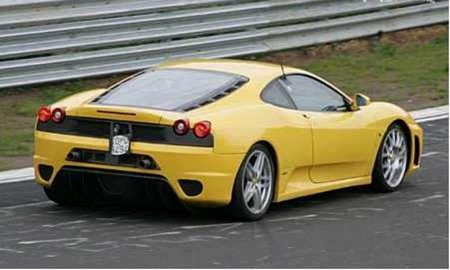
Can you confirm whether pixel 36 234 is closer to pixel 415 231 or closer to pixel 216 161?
pixel 216 161

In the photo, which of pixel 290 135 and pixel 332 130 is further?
pixel 332 130

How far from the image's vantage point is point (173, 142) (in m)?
9.24

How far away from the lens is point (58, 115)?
382 inches

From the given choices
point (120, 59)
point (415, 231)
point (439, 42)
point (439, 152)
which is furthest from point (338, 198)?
point (439, 42)

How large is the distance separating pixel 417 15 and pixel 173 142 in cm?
1227

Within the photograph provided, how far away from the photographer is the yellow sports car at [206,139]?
925cm

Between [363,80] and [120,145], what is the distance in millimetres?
9113

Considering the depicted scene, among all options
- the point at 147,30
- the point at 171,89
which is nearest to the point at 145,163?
the point at 171,89

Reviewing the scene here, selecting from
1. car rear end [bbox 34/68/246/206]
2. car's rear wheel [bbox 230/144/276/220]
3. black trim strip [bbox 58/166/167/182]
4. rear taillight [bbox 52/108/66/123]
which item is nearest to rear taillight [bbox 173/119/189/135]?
car rear end [bbox 34/68/246/206]

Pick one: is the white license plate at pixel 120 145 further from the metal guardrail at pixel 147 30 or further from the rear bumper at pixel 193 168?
the metal guardrail at pixel 147 30

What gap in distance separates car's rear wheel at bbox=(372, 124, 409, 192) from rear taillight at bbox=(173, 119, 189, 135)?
2.44 m

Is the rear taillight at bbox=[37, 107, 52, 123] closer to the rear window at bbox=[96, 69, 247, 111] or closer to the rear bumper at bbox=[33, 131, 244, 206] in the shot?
the rear window at bbox=[96, 69, 247, 111]

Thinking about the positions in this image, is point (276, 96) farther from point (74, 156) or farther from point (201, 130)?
point (74, 156)

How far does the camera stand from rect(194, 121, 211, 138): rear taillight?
9195 millimetres
